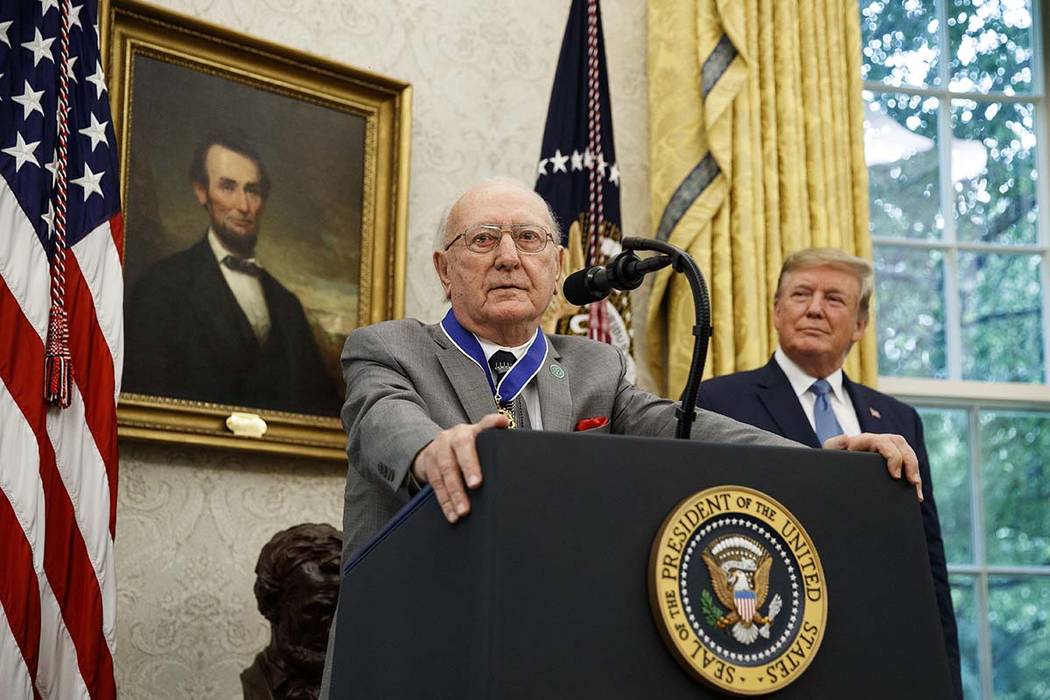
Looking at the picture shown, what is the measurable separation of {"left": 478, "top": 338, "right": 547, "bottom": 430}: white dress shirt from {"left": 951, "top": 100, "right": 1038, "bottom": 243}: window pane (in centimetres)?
404

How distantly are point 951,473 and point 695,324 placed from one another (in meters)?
4.07

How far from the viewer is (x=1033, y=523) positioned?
5488 millimetres

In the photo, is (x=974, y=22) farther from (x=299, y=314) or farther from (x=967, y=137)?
(x=299, y=314)

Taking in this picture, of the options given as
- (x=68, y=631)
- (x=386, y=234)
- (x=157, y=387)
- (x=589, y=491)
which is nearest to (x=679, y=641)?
(x=589, y=491)

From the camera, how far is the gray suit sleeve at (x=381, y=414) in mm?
1740

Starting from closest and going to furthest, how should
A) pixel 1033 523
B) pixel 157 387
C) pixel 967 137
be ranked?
pixel 157 387 < pixel 1033 523 < pixel 967 137

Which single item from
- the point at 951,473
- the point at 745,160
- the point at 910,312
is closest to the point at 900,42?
the point at 910,312

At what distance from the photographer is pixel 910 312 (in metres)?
5.62

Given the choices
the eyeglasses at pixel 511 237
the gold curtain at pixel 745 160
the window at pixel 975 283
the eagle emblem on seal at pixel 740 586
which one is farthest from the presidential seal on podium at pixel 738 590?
the window at pixel 975 283

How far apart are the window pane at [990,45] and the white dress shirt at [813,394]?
96.4 inches

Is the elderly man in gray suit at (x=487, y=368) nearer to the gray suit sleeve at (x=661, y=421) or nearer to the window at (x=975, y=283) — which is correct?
the gray suit sleeve at (x=661, y=421)

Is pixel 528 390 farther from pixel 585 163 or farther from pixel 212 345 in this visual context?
pixel 585 163

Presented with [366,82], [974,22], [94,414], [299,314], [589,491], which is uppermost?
[974,22]

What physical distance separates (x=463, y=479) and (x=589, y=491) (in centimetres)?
15
